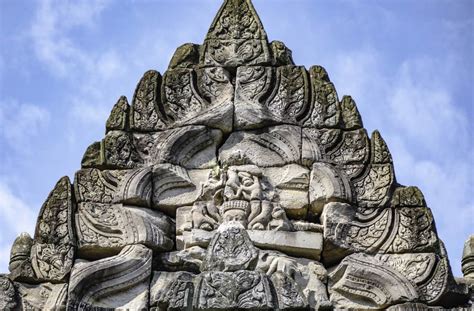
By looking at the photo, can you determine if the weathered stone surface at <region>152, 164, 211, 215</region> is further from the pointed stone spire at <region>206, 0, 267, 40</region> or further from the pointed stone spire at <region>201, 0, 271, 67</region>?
the pointed stone spire at <region>206, 0, 267, 40</region>

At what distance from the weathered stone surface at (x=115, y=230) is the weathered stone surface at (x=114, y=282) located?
0.51 feet

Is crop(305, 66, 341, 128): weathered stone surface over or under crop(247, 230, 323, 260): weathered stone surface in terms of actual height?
over

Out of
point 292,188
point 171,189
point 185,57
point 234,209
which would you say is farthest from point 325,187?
point 185,57

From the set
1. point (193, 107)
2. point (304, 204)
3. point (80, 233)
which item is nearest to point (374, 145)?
point (304, 204)

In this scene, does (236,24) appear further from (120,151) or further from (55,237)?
(55,237)

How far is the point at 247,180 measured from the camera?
13.0 metres

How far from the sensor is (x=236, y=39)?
45.4 feet

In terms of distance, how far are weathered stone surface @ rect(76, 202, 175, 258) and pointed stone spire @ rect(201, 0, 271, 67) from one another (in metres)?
1.78

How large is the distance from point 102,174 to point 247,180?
Answer: 50.9 inches

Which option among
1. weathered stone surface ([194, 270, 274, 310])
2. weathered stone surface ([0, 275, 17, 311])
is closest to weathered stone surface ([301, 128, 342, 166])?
weathered stone surface ([194, 270, 274, 310])

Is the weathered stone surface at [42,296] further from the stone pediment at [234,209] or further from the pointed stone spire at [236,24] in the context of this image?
the pointed stone spire at [236,24]

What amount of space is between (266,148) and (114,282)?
1.97 meters

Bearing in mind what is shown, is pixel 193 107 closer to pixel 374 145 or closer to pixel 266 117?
pixel 266 117

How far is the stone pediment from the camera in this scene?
12.2 meters
